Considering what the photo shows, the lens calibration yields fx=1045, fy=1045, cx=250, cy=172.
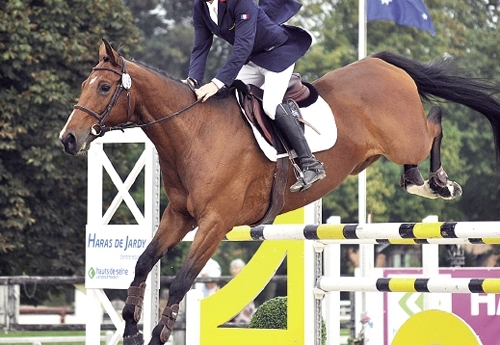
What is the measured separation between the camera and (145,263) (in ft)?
19.3

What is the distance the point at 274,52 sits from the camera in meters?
6.16

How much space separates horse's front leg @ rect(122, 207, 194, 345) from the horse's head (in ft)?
2.29

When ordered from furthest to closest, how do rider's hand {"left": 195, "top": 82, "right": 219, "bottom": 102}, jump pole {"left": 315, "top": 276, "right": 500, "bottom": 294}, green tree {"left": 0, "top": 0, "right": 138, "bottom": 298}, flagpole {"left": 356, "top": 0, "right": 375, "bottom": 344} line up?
green tree {"left": 0, "top": 0, "right": 138, "bottom": 298} < flagpole {"left": 356, "top": 0, "right": 375, "bottom": 344} < rider's hand {"left": 195, "top": 82, "right": 219, "bottom": 102} < jump pole {"left": 315, "top": 276, "right": 500, "bottom": 294}

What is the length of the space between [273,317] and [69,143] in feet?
6.90

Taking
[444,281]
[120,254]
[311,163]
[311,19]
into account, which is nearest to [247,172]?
[311,163]

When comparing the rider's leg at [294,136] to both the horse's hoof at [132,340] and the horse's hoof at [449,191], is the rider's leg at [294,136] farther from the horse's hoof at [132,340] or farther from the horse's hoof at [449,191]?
the horse's hoof at [132,340]

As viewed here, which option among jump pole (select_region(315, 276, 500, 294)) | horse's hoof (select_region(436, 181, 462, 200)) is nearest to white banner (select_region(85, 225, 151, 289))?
jump pole (select_region(315, 276, 500, 294))

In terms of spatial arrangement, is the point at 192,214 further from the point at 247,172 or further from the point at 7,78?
the point at 7,78

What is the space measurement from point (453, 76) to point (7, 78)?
29.7ft

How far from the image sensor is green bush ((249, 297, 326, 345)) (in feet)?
22.2

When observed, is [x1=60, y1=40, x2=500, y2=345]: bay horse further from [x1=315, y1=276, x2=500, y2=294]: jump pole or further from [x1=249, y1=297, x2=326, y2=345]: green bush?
[x1=249, y1=297, x2=326, y2=345]: green bush

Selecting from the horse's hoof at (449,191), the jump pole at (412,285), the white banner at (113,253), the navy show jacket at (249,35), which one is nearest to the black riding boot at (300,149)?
the navy show jacket at (249,35)

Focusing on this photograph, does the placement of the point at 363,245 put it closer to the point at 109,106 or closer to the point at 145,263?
the point at 145,263

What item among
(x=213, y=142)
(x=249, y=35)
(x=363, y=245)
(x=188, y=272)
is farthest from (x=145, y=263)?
(x=363, y=245)
